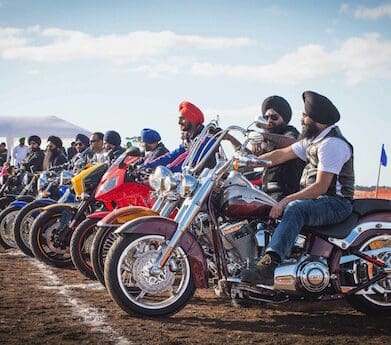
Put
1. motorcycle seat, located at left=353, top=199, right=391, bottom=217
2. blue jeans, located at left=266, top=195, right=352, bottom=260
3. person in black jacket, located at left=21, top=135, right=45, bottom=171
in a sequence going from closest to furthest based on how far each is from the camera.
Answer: blue jeans, located at left=266, top=195, right=352, bottom=260 < motorcycle seat, located at left=353, top=199, right=391, bottom=217 < person in black jacket, located at left=21, top=135, right=45, bottom=171

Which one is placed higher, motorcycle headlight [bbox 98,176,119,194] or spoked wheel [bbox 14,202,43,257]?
motorcycle headlight [bbox 98,176,119,194]

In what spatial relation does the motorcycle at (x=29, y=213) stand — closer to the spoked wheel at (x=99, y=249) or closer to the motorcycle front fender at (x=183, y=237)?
the spoked wheel at (x=99, y=249)

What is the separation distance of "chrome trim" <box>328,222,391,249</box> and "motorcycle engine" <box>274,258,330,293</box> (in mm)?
232

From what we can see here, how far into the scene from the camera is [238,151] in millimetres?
4793

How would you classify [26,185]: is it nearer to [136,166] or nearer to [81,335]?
[136,166]

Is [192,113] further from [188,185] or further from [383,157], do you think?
[383,157]

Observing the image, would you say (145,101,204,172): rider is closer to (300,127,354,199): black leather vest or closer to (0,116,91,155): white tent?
(300,127,354,199): black leather vest

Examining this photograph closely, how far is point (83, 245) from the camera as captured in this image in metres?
6.88

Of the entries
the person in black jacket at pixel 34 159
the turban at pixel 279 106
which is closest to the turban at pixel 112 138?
the person in black jacket at pixel 34 159

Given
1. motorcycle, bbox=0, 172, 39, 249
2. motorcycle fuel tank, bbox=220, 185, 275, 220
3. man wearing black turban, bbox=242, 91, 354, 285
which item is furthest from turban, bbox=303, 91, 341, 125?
motorcycle, bbox=0, 172, 39, 249

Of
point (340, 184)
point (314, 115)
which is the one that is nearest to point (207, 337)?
point (340, 184)

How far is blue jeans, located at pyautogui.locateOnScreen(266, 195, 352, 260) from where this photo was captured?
187 inches

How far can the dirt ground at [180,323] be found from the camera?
4.32 m

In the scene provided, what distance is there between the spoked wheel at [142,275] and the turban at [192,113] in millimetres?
3033
